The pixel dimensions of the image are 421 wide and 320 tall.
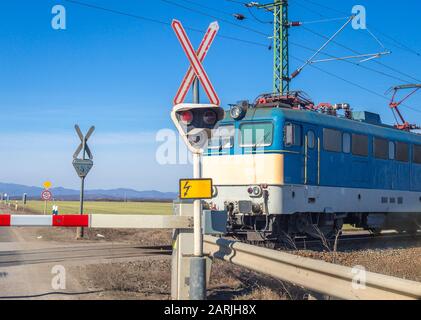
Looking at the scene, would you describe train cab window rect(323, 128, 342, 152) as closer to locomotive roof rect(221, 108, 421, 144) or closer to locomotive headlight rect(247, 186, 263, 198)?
locomotive roof rect(221, 108, 421, 144)

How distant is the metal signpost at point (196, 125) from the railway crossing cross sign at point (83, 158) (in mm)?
11308

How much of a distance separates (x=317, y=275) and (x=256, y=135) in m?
8.48

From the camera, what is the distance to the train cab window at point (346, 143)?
1514cm

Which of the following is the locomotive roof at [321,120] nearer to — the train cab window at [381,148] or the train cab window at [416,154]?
the train cab window at [381,148]

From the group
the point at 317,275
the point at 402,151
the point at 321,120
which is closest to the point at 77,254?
the point at 321,120

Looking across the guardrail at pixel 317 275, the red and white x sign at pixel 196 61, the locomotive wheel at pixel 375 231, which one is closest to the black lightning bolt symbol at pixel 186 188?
the red and white x sign at pixel 196 61

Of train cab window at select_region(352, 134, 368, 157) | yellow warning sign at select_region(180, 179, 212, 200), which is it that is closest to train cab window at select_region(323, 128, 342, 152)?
train cab window at select_region(352, 134, 368, 157)

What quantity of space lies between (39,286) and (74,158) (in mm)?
9070

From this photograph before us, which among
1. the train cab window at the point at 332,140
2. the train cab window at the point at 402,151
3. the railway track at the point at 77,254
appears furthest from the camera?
the train cab window at the point at 402,151

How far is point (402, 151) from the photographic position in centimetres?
1794

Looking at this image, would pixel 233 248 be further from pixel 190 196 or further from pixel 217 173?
pixel 217 173

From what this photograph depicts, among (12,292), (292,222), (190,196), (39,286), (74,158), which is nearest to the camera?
(190,196)
